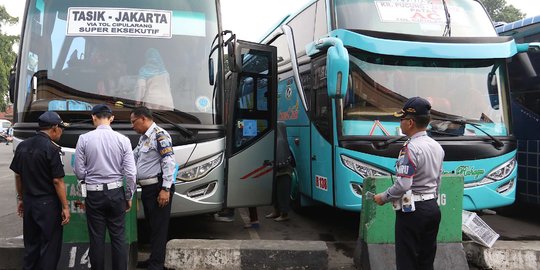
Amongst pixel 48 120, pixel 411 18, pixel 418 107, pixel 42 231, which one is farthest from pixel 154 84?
pixel 411 18

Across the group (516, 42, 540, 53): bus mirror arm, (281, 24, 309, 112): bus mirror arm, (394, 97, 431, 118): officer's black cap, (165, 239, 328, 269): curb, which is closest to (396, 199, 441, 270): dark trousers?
(394, 97, 431, 118): officer's black cap

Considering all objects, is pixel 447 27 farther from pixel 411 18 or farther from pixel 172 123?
pixel 172 123

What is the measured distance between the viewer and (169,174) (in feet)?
14.5

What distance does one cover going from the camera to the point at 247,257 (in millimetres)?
4703

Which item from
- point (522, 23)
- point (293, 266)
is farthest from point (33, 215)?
point (522, 23)

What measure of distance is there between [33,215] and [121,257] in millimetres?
880

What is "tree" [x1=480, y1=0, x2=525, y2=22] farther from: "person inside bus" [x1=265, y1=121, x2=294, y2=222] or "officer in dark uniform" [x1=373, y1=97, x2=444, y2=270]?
"officer in dark uniform" [x1=373, y1=97, x2=444, y2=270]

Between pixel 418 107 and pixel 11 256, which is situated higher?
pixel 418 107

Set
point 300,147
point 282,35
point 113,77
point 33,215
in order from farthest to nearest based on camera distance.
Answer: point 282,35 < point 300,147 < point 113,77 < point 33,215

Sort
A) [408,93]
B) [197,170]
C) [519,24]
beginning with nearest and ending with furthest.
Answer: [197,170] → [408,93] → [519,24]

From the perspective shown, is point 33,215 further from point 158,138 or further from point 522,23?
point 522,23

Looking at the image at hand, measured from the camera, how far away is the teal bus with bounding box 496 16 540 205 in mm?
7102

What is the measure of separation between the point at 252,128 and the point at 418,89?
7.53 feet

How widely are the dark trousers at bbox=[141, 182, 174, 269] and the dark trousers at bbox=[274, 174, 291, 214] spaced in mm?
2612
